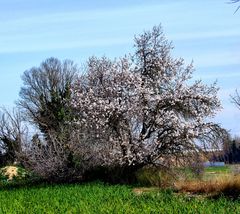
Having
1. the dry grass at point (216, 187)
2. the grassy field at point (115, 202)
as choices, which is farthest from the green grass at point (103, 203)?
the dry grass at point (216, 187)

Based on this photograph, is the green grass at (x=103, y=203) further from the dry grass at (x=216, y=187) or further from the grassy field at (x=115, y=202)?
the dry grass at (x=216, y=187)

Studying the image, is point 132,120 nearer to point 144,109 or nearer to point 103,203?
point 144,109

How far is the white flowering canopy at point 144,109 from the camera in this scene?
30766 millimetres

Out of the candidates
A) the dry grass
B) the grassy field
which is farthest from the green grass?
the dry grass

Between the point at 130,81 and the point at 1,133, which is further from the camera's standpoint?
the point at 1,133

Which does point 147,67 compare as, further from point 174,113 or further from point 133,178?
point 133,178

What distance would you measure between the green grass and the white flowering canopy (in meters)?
5.93

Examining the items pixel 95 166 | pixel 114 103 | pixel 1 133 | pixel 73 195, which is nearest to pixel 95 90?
pixel 114 103

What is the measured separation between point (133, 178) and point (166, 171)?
73.3 inches

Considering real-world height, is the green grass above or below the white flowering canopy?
below

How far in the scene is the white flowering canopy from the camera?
30.8 m

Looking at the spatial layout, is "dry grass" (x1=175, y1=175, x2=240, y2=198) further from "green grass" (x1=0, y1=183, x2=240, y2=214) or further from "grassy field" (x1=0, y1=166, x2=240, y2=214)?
"green grass" (x1=0, y1=183, x2=240, y2=214)

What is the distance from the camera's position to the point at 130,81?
31.5 meters

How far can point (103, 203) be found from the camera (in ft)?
62.1
